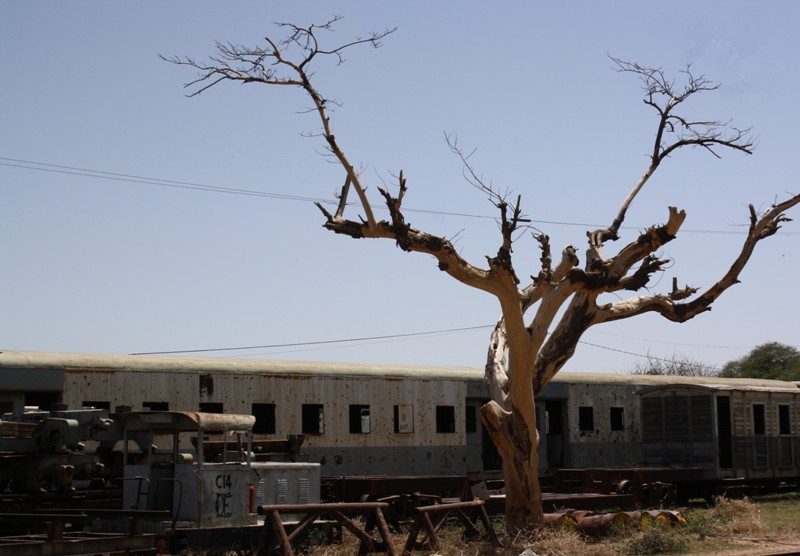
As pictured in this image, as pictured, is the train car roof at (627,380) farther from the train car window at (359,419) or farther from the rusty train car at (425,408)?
the train car window at (359,419)

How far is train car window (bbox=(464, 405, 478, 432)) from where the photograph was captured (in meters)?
27.4

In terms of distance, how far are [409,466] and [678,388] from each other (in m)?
8.38

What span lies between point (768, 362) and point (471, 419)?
49557 millimetres

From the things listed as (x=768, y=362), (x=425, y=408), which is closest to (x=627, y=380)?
A: (x=425, y=408)

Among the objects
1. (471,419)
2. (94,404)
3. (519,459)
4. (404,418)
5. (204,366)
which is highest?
(204,366)

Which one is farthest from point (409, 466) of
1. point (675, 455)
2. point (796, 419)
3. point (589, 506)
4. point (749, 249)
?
point (796, 419)

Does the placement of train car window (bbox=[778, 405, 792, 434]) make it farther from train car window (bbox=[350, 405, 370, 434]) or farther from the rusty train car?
train car window (bbox=[350, 405, 370, 434])

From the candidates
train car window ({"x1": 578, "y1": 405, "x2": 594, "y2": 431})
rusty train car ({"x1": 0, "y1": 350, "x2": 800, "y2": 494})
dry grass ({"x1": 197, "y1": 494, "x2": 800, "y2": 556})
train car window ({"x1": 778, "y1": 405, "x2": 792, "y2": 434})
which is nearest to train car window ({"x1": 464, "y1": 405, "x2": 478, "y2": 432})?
rusty train car ({"x1": 0, "y1": 350, "x2": 800, "y2": 494})

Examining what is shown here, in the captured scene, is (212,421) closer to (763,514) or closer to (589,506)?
(589,506)

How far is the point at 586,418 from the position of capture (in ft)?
95.8

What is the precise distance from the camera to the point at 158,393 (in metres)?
21.2

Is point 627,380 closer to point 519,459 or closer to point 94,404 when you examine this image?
point 519,459

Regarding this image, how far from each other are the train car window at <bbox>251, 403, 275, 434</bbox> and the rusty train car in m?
0.03

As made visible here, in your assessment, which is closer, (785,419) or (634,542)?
(634,542)
